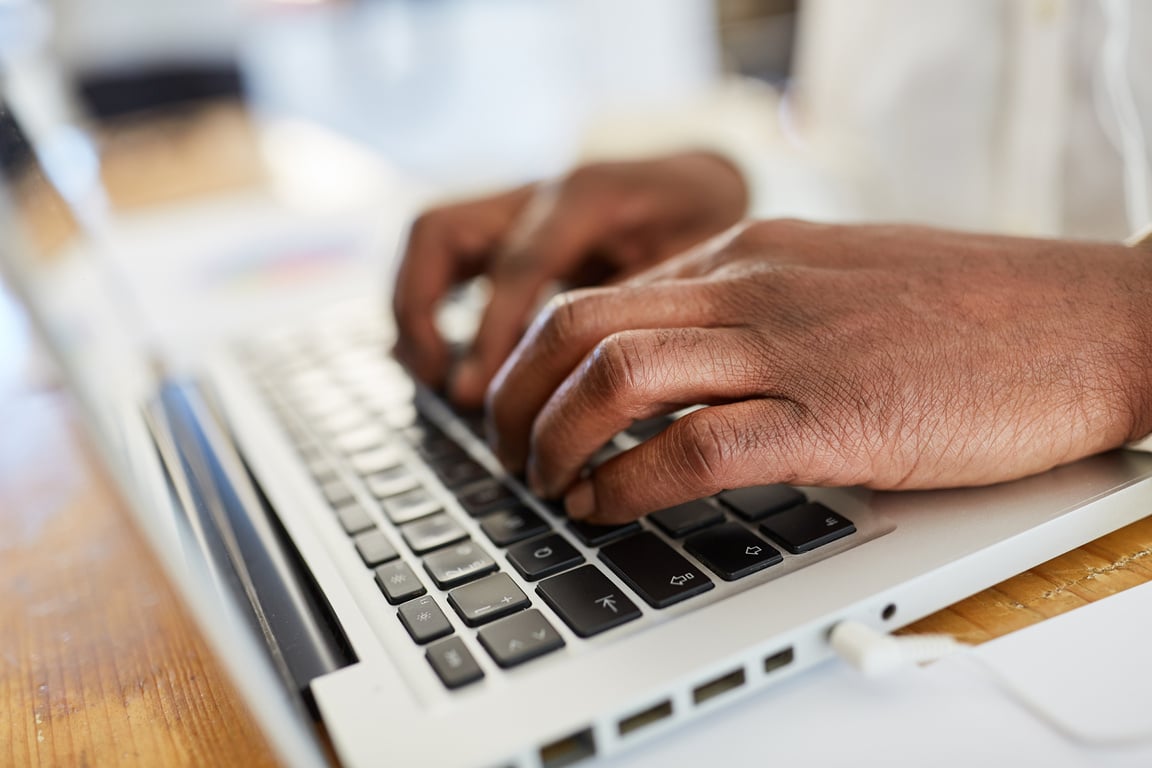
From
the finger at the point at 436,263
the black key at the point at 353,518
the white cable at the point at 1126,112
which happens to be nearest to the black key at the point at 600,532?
the black key at the point at 353,518

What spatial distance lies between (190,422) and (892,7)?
30.4 inches

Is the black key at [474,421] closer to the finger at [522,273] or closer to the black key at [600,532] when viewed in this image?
the finger at [522,273]

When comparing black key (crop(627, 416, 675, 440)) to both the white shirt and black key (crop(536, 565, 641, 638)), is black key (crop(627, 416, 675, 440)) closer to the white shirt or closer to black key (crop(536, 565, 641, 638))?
black key (crop(536, 565, 641, 638))

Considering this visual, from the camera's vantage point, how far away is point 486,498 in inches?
18.2

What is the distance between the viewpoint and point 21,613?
48 cm

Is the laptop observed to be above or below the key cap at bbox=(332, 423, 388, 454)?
above

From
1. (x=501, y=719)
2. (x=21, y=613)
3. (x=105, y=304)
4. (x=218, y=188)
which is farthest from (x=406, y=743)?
(x=218, y=188)

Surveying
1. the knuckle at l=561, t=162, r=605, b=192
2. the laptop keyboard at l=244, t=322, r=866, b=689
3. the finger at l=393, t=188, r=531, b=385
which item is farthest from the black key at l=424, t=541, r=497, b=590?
the knuckle at l=561, t=162, r=605, b=192

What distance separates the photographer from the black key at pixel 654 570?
0.34m

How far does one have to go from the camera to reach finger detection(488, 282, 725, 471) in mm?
432

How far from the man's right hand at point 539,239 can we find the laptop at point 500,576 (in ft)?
0.39

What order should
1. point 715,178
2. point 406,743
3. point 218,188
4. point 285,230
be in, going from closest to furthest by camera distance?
point 406,743, point 715,178, point 285,230, point 218,188

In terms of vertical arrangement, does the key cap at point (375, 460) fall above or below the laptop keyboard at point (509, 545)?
below

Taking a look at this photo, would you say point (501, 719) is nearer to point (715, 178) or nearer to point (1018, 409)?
point (1018, 409)
